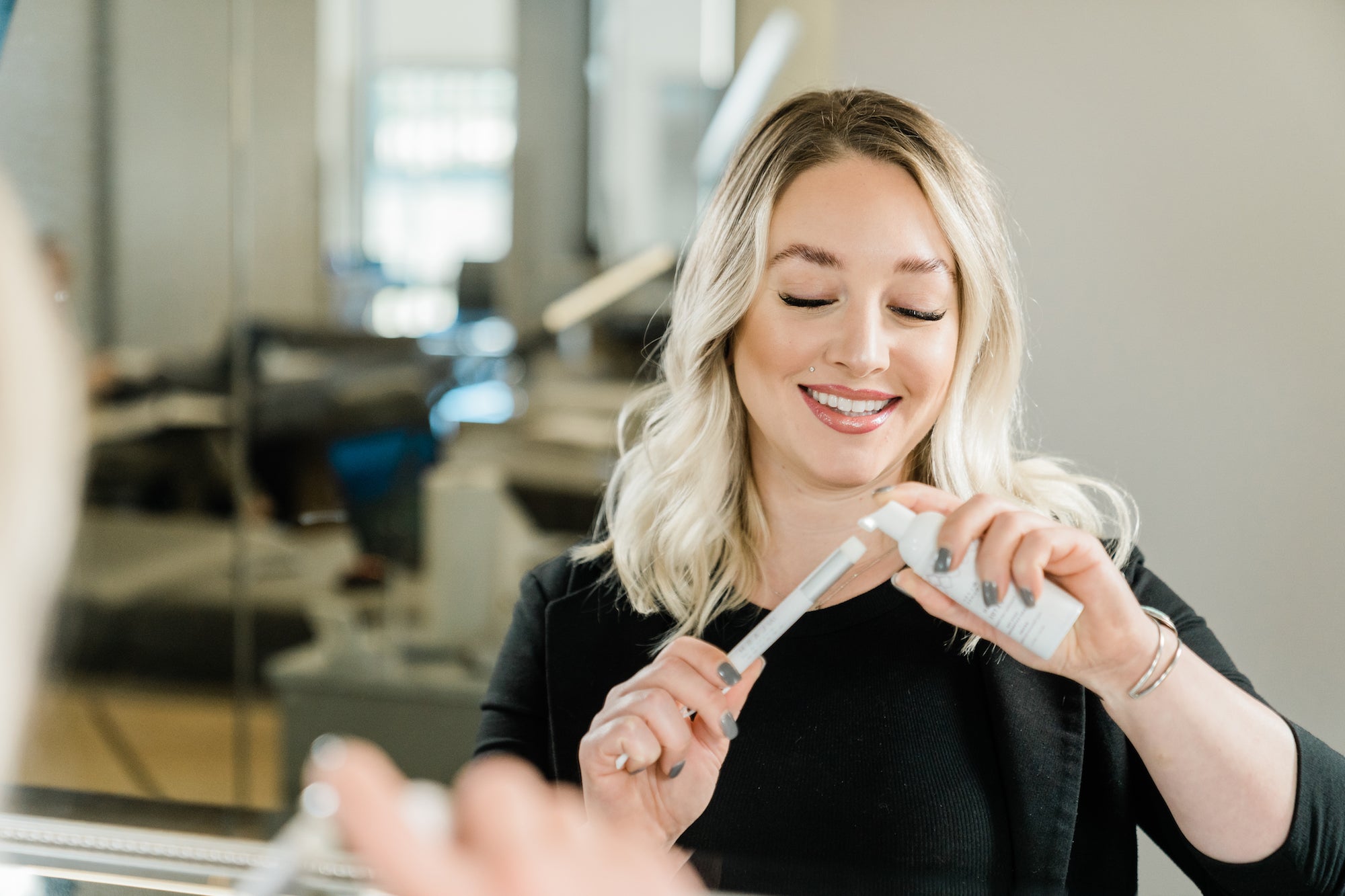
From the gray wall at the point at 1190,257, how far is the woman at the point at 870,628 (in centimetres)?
8

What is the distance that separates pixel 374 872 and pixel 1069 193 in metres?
0.89

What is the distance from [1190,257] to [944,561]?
50cm

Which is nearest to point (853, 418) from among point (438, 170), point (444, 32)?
point (438, 170)

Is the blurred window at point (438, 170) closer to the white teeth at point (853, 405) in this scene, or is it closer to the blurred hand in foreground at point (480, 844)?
the white teeth at point (853, 405)

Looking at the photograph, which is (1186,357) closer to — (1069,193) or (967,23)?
(1069,193)

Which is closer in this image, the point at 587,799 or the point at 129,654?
the point at 587,799

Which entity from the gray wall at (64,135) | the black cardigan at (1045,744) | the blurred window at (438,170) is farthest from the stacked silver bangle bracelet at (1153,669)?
the blurred window at (438,170)

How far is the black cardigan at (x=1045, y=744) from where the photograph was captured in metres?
0.74

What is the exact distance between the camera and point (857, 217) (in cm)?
84

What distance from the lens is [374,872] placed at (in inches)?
10.6

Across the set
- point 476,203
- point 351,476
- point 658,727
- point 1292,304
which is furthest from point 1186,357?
point 351,476

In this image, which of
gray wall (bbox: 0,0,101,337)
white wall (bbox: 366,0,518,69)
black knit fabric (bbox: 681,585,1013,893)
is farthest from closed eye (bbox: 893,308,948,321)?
white wall (bbox: 366,0,518,69)

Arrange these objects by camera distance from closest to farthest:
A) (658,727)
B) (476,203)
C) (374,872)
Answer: (374,872) → (658,727) → (476,203)

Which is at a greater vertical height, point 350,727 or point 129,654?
point 129,654
